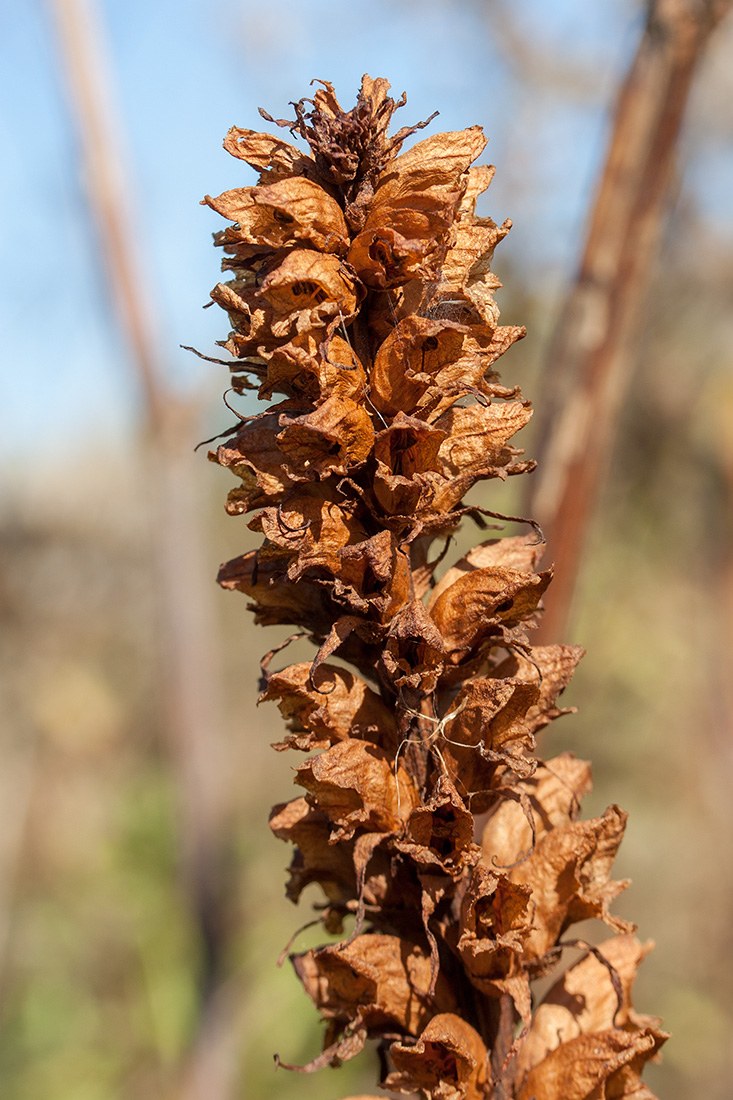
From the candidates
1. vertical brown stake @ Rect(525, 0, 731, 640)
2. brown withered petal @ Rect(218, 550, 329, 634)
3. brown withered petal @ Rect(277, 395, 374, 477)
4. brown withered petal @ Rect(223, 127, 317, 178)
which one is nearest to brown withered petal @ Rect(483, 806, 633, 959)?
brown withered petal @ Rect(218, 550, 329, 634)

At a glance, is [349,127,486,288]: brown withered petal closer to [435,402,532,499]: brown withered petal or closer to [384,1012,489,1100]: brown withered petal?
[435,402,532,499]: brown withered petal

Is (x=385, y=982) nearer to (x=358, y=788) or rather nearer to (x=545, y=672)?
(x=358, y=788)

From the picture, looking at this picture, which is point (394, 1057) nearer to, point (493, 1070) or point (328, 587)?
point (493, 1070)

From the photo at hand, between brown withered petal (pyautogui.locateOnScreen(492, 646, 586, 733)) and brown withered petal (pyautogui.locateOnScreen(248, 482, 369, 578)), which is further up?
brown withered petal (pyautogui.locateOnScreen(248, 482, 369, 578))

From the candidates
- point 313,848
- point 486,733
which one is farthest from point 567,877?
point 313,848

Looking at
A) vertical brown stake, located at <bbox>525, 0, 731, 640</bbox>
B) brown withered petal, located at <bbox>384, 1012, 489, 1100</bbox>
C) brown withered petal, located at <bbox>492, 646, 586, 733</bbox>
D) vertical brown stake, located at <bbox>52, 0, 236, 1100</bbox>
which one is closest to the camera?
brown withered petal, located at <bbox>384, 1012, 489, 1100</bbox>

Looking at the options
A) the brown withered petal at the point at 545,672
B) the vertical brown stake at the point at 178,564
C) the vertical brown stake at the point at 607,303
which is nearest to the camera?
the brown withered petal at the point at 545,672

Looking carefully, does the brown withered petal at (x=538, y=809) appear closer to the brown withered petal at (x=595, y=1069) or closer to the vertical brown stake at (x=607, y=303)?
the brown withered petal at (x=595, y=1069)

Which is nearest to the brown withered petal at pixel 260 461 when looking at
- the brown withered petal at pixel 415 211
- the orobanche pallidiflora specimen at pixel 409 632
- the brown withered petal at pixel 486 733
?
the orobanche pallidiflora specimen at pixel 409 632
